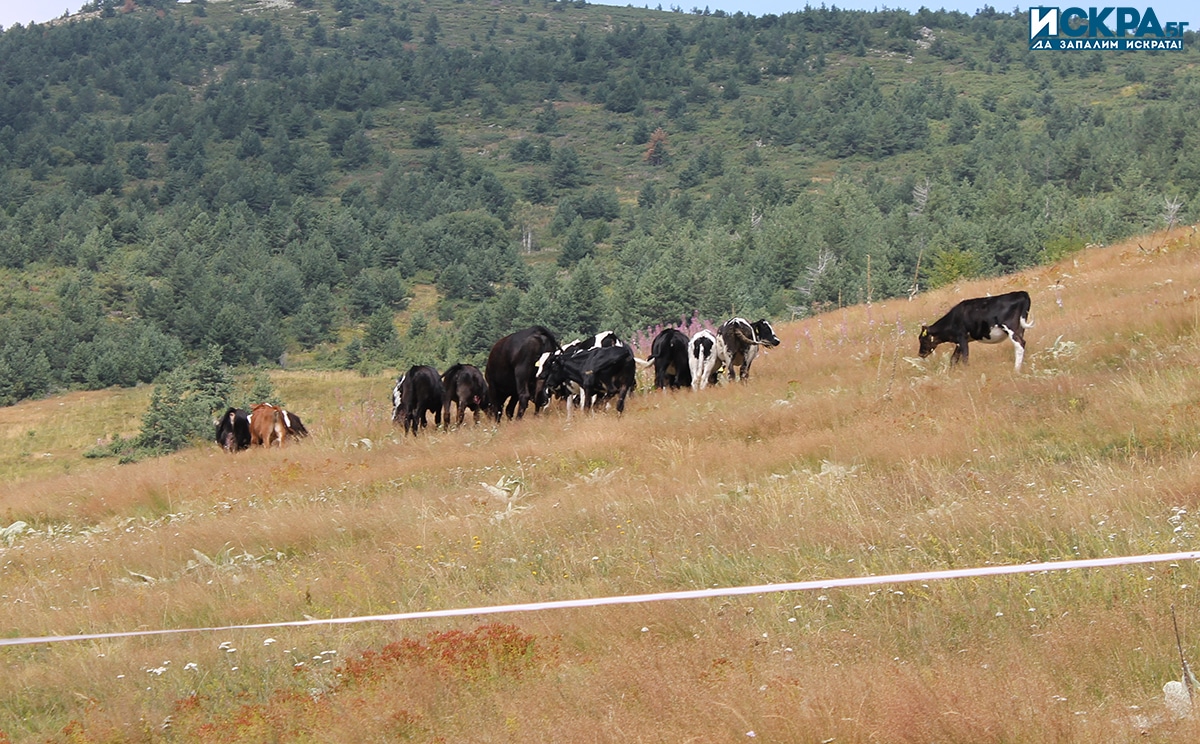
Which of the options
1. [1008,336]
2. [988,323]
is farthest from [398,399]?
[1008,336]

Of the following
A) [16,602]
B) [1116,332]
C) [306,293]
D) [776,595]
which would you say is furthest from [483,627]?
[306,293]

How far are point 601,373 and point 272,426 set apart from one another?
6658 mm

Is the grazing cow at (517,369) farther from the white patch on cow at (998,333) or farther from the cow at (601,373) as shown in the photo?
the white patch on cow at (998,333)

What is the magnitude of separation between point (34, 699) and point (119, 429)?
54393mm

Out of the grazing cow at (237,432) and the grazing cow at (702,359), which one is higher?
the grazing cow at (702,359)

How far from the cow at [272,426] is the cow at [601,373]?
222 inches

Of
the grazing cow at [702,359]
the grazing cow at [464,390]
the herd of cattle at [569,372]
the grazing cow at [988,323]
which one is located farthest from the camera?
the grazing cow at [464,390]

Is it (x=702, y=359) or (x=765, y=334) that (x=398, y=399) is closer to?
(x=702, y=359)

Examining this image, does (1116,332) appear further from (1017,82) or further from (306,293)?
(1017,82)

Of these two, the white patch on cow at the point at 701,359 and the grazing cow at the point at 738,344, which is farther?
the grazing cow at the point at 738,344

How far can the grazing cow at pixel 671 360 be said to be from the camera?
58.3ft

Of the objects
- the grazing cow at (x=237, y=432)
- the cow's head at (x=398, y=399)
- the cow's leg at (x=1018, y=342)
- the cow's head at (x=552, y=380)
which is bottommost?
the grazing cow at (x=237, y=432)

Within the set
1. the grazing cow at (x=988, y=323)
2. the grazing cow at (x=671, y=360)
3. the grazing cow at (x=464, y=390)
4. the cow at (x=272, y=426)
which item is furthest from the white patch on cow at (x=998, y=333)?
the cow at (x=272, y=426)

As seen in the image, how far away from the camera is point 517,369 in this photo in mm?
17812
